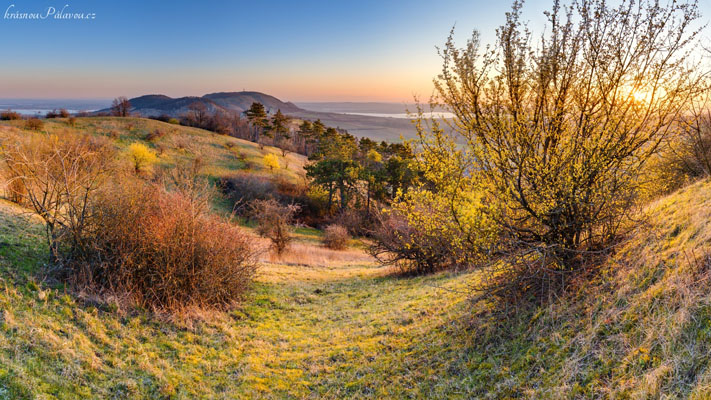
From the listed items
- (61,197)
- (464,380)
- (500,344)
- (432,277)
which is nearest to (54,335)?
(61,197)

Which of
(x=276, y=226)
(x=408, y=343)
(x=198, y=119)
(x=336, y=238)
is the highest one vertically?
(x=198, y=119)

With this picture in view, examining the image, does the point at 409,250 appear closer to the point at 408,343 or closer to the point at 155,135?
the point at 408,343

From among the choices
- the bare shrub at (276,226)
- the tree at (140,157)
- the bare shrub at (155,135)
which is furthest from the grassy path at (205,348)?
the bare shrub at (155,135)

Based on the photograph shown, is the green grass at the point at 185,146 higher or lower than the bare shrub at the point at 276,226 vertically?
higher

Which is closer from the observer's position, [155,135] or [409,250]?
[409,250]

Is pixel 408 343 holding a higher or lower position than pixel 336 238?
higher

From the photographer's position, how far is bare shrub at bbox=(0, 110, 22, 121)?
4900 cm

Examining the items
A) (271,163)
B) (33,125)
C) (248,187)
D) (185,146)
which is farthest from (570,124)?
(33,125)

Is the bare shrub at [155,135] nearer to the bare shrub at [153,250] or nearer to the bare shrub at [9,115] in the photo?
the bare shrub at [9,115]

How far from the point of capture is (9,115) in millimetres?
49531

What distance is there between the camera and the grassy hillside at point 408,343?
3.70 m

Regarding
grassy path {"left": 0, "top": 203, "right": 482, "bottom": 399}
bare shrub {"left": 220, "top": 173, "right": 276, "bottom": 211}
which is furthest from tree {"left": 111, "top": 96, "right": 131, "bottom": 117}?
grassy path {"left": 0, "top": 203, "right": 482, "bottom": 399}

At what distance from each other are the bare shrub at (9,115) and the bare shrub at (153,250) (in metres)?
60.2

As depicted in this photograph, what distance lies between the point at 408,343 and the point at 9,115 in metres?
67.8
